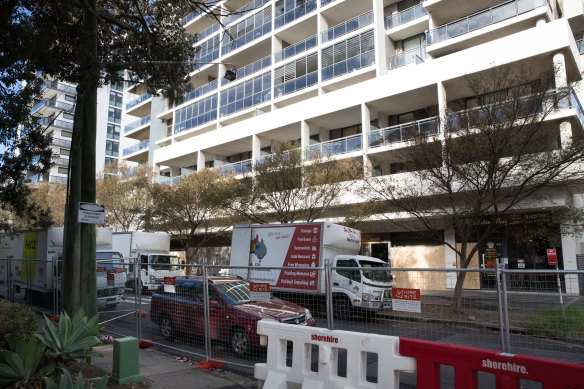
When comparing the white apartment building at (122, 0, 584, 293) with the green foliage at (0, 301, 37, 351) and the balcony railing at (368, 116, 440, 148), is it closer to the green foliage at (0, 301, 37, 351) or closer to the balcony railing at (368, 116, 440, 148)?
the balcony railing at (368, 116, 440, 148)

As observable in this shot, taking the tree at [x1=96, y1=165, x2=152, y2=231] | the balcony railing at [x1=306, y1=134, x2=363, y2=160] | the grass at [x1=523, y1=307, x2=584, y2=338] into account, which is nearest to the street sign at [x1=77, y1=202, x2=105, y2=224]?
the grass at [x1=523, y1=307, x2=584, y2=338]

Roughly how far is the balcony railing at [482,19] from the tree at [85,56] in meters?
18.4

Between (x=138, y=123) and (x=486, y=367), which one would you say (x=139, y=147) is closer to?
(x=138, y=123)

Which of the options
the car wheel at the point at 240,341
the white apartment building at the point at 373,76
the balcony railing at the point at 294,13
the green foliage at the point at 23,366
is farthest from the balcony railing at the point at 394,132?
the green foliage at the point at 23,366

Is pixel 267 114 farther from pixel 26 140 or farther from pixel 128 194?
pixel 26 140

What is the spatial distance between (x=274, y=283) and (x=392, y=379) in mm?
10355

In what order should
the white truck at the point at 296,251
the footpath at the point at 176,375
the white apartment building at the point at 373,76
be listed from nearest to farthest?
the footpath at the point at 176,375
the white truck at the point at 296,251
the white apartment building at the point at 373,76

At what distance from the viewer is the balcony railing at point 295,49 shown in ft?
99.8

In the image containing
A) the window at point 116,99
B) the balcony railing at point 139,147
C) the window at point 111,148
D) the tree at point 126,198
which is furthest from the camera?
the window at point 116,99

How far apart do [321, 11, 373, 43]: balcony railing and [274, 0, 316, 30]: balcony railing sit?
118 inches

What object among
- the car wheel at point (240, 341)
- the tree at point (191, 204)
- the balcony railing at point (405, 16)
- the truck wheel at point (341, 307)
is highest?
the balcony railing at point (405, 16)

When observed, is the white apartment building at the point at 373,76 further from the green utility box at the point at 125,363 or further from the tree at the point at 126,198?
the green utility box at the point at 125,363

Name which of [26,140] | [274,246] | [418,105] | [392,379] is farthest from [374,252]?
[392,379]

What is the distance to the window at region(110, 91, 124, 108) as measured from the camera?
75438 mm
